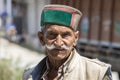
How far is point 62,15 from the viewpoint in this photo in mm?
1981

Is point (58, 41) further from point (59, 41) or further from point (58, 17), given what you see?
point (58, 17)

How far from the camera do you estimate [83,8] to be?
497 inches

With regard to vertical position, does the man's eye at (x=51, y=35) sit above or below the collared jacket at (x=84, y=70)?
above

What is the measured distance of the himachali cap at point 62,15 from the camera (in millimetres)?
1981

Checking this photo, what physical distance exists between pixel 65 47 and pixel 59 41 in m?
0.05

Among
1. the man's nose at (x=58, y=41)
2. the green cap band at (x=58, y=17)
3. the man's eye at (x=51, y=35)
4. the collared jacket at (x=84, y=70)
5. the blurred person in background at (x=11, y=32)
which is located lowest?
the blurred person in background at (x=11, y=32)

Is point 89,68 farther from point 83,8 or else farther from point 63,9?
point 83,8

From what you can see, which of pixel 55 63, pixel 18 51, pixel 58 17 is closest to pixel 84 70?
pixel 55 63

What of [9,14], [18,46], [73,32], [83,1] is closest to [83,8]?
[83,1]

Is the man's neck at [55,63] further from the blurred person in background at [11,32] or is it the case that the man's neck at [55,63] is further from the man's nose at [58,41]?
the blurred person in background at [11,32]

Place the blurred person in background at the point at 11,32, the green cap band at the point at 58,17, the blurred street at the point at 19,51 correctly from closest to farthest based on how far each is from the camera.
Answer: the green cap band at the point at 58,17 → the blurred street at the point at 19,51 → the blurred person in background at the point at 11,32

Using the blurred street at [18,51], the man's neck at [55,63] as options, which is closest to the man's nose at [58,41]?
the man's neck at [55,63]

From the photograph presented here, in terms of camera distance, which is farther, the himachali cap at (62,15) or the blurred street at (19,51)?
the blurred street at (19,51)

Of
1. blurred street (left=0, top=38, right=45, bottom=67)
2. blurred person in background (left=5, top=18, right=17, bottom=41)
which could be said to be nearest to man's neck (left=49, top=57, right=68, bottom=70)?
blurred street (left=0, top=38, right=45, bottom=67)
